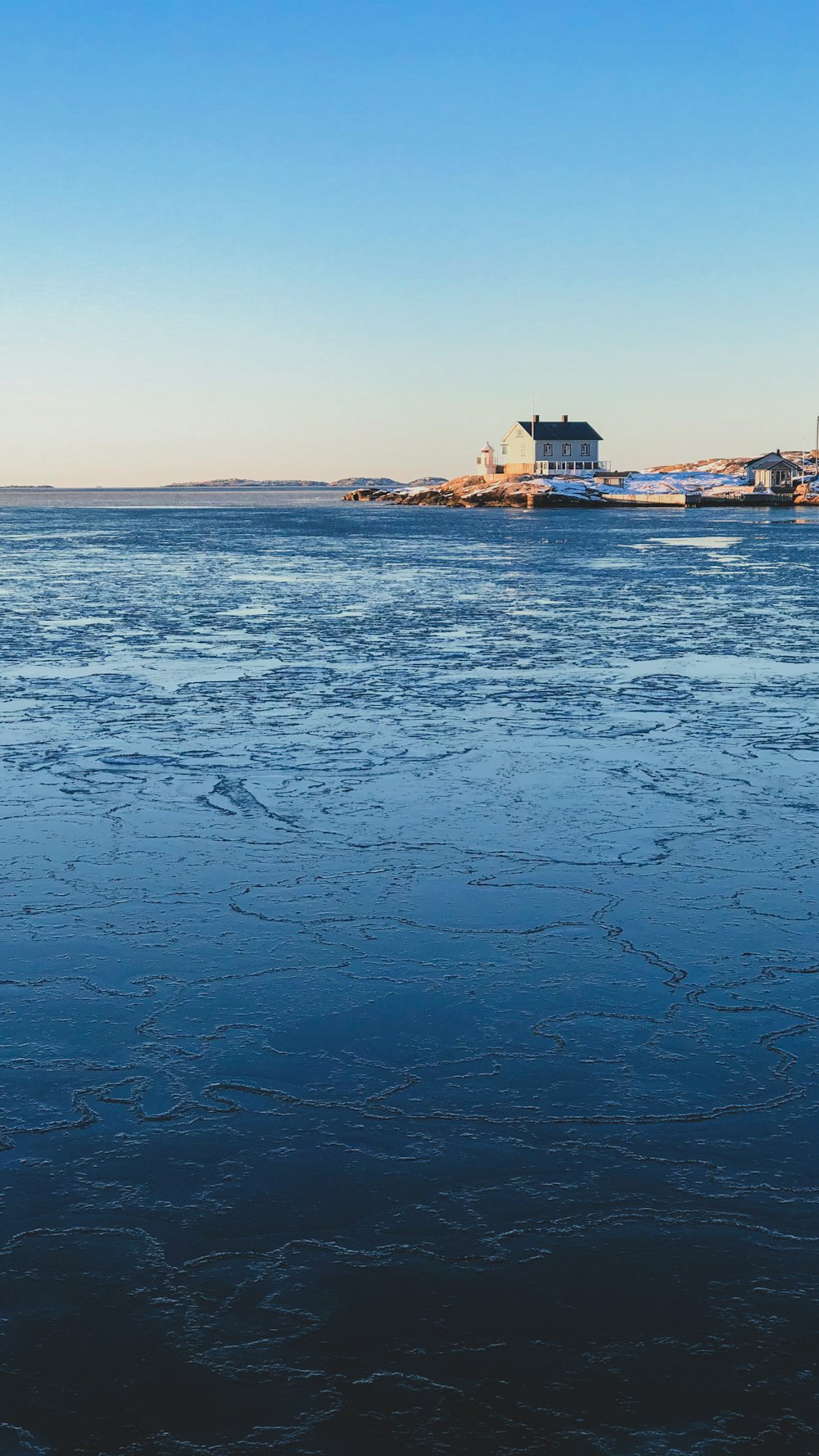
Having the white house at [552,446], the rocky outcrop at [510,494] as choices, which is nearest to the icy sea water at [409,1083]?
the rocky outcrop at [510,494]

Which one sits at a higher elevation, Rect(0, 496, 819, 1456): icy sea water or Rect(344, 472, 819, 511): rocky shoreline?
Rect(344, 472, 819, 511): rocky shoreline

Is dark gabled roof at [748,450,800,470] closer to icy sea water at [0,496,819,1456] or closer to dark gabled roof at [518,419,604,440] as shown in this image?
dark gabled roof at [518,419,604,440]

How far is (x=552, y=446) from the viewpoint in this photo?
4798 inches

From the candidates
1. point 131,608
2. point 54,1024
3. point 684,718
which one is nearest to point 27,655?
point 131,608

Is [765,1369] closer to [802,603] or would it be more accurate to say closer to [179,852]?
[179,852]

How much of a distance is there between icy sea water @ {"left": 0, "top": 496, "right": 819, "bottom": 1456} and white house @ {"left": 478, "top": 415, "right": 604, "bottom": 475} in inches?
4410

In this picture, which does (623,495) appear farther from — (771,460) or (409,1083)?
(409,1083)

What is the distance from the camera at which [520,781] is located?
10102 mm

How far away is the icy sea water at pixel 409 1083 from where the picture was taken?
3391 millimetres

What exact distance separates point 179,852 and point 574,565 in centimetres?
3163

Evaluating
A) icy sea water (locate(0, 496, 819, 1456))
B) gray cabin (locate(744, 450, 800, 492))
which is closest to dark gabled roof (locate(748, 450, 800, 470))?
gray cabin (locate(744, 450, 800, 492))

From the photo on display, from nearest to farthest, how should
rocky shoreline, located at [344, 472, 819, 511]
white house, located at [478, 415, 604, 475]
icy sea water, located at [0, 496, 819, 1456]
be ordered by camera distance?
icy sea water, located at [0, 496, 819, 1456], rocky shoreline, located at [344, 472, 819, 511], white house, located at [478, 415, 604, 475]

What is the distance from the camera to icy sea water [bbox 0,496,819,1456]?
3.39m

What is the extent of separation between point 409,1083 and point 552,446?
398ft
